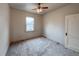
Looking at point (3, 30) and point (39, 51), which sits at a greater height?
point (3, 30)

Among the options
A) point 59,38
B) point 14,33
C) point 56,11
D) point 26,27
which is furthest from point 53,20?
point 14,33

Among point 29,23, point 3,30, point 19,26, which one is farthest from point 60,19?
point 3,30

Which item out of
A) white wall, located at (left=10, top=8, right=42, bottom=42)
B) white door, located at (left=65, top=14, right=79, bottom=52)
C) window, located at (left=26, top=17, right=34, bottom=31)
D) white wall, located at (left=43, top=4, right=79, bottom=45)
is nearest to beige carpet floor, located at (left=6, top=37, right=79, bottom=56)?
white door, located at (left=65, top=14, right=79, bottom=52)

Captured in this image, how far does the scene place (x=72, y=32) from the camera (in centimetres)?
421

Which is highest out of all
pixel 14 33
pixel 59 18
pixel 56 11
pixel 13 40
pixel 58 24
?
pixel 56 11

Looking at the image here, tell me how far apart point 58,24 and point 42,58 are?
4.89 meters

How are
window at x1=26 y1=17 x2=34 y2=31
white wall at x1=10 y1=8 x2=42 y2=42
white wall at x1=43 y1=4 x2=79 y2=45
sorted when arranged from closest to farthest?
white wall at x1=43 y1=4 x2=79 y2=45, white wall at x1=10 y1=8 x2=42 y2=42, window at x1=26 y1=17 x2=34 y2=31

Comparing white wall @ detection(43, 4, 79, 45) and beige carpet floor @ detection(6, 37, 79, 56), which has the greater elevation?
white wall @ detection(43, 4, 79, 45)

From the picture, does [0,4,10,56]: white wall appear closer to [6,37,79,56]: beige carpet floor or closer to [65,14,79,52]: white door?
[6,37,79,56]: beige carpet floor

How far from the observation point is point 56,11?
227 inches

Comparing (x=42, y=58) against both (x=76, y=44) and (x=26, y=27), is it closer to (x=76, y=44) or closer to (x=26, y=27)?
(x=76, y=44)

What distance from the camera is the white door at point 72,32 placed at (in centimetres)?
403

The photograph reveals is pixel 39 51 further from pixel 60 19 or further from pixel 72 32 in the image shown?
pixel 60 19

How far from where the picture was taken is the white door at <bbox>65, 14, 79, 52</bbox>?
158 inches
